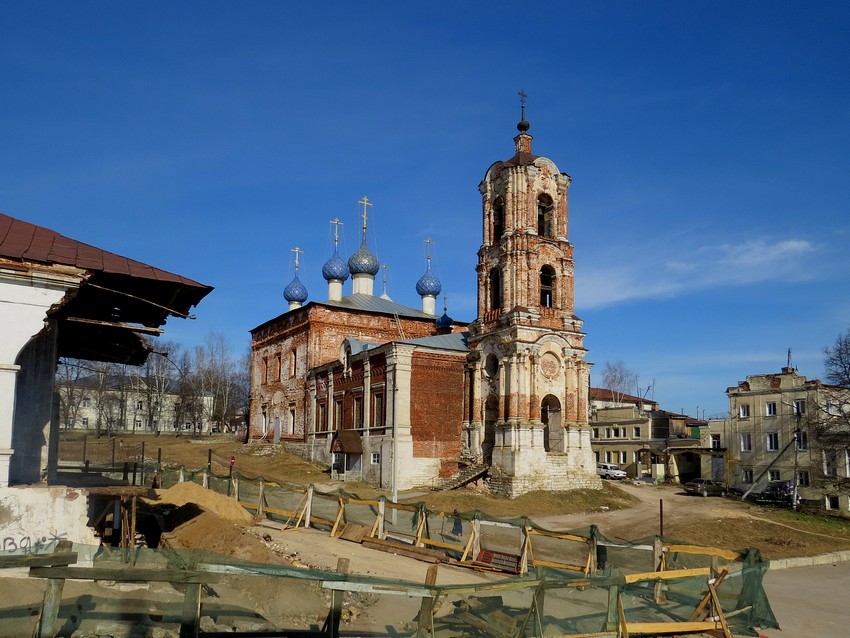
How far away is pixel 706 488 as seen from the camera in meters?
Result: 41.2

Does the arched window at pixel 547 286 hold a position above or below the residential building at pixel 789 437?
above

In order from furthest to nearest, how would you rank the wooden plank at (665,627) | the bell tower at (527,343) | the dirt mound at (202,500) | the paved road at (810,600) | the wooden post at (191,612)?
the bell tower at (527,343), the dirt mound at (202,500), the paved road at (810,600), the wooden plank at (665,627), the wooden post at (191,612)

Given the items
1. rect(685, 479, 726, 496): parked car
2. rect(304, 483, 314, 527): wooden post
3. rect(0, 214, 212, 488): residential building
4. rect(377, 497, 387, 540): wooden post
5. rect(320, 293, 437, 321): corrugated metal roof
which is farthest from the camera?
rect(320, 293, 437, 321): corrugated metal roof

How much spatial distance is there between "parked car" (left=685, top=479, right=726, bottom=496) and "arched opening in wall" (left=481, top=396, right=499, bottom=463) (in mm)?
14633

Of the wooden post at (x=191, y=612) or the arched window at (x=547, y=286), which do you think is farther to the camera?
the arched window at (x=547, y=286)

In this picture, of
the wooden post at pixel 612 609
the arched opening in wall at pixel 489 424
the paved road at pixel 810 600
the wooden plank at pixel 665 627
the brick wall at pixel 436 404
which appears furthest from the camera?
the brick wall at pixel 436 404

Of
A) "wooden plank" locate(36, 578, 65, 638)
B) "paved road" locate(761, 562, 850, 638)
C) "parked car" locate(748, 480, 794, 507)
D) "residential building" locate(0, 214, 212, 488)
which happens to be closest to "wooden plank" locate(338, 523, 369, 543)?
"residential building" locate(0, 214, 212, 488)

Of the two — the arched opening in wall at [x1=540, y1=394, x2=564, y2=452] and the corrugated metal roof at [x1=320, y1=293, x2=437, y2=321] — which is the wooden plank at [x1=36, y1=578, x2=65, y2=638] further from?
the corrugated metal roof at [x1=320, y1=293, x2=437, y2=321]

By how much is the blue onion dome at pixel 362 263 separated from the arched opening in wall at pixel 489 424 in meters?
20.5

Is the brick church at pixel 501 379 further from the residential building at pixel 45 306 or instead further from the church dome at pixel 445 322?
the residential building at pixel 45 306

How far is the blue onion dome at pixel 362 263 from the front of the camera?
52594 millimetres

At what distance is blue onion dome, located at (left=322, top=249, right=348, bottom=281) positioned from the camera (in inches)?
1994

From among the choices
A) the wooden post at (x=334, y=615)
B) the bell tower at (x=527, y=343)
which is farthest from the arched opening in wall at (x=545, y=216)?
the wooden post at (x=334, y=615)

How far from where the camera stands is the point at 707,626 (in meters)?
10.3
